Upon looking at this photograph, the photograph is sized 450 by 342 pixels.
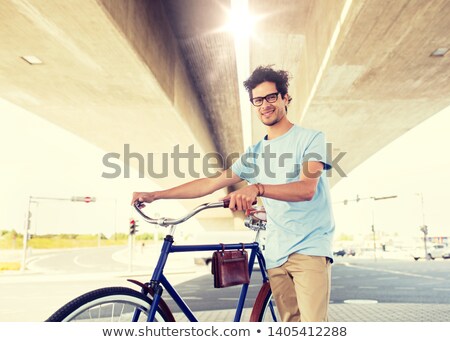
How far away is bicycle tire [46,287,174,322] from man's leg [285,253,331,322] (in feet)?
2.28

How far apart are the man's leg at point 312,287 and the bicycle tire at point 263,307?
64 centimetres

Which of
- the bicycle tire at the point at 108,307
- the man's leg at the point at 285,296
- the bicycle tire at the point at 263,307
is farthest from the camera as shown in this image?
the bicycle tire at the point at 263,307

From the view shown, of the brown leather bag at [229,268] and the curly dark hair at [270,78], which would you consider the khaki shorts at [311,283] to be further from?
the curly dark hair at [270,78]

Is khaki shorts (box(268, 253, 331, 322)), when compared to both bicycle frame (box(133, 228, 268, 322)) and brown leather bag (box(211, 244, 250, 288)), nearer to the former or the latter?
brown leather bag (box(211, 244, 250, 288))

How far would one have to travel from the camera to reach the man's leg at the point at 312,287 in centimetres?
218

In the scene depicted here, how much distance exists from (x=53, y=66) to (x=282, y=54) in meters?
5.62

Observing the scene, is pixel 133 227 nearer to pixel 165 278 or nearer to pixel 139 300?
pixel 165 278

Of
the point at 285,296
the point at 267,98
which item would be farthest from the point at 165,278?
the point at 267,98

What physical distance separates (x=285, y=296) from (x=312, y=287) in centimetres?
29

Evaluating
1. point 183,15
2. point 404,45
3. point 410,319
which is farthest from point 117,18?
point 410,319

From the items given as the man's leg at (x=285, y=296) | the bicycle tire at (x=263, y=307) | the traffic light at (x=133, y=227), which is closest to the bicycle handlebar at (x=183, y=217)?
the man's leg at (x=285, y=296)

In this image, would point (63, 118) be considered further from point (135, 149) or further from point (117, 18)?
point (117, 18)

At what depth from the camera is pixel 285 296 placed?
2426 mm

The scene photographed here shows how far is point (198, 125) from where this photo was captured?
47.8 feet
